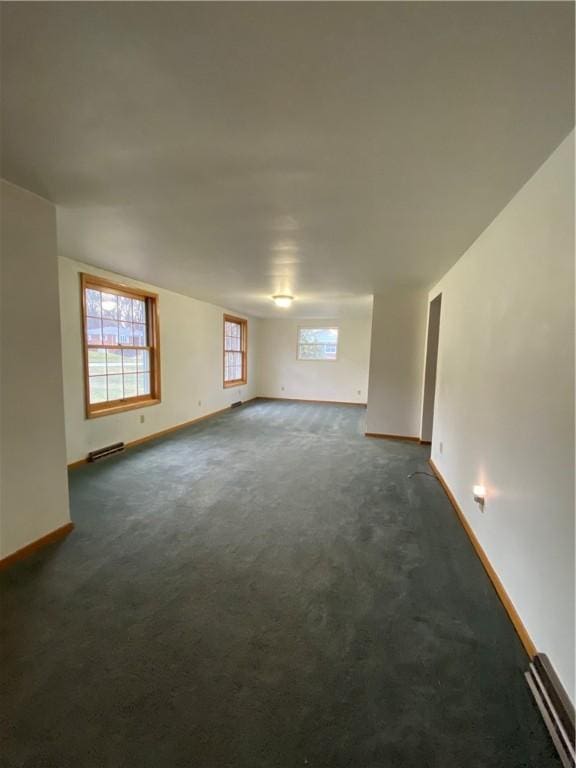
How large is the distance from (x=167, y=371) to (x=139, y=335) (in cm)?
74

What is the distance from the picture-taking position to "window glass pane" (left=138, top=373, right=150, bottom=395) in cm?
481

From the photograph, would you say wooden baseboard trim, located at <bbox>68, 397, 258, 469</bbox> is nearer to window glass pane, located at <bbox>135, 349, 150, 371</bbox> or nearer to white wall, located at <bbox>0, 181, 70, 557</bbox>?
window glass pane, located at <bbox>135, 349, 150, 371</bbox>

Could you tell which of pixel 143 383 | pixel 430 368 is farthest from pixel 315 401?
pixel 143 383

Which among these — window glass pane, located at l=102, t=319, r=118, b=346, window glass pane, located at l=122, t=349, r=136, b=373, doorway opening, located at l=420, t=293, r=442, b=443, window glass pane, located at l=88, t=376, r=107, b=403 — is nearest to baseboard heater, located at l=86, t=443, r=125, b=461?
window glass pane, located at l=88, t=376, r=107, b=403

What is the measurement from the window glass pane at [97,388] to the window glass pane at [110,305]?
2.61 ft

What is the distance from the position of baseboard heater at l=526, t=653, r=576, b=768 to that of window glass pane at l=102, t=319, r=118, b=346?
4.57 meters

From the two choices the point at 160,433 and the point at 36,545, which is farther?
the point at 160,433

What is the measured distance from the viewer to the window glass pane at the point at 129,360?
446 centimetres

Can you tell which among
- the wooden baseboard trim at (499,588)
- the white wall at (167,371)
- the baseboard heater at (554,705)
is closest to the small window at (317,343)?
the white wall at (167,371)

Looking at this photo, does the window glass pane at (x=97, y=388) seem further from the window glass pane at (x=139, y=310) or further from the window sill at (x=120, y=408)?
the window glass pane at (x=139, y=310)

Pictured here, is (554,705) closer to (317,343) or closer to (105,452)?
(105,452)

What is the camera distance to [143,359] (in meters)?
4.84

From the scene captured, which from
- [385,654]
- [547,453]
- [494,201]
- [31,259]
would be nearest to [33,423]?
[31,259]

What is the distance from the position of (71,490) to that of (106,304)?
2.25 metres
